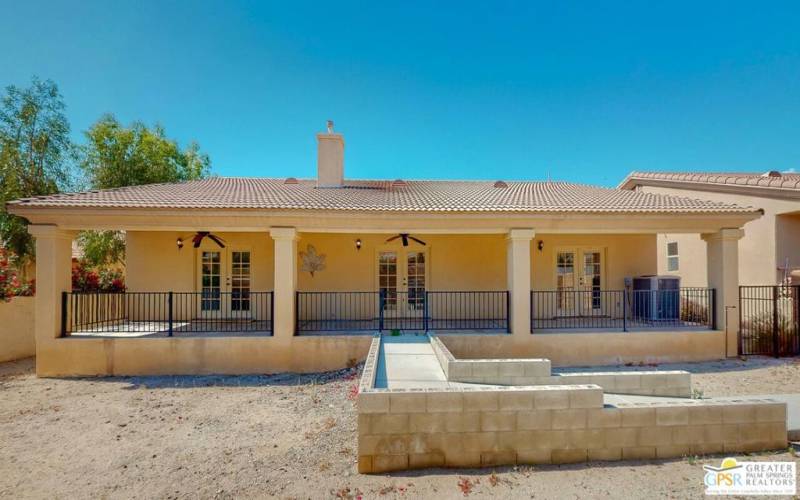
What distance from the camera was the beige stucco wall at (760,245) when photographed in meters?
10.1

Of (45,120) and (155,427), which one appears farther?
(45,120)

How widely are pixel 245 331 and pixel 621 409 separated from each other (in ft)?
24.1

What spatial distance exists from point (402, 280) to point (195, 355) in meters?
5.37

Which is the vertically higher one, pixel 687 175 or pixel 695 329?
pixel 687 175

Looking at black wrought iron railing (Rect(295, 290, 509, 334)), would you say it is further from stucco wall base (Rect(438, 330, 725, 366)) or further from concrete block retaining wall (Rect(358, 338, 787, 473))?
concrete block retaining wall (Rect(358, 338, 787, 473))

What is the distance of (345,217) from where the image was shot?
7.96 metres

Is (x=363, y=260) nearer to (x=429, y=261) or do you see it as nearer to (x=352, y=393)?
(x=429, y=261)

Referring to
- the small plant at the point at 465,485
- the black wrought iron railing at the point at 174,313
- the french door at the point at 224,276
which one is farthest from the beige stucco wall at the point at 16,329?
the small plant at the point at 465,485

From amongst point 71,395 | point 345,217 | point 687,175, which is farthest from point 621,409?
point 687,175

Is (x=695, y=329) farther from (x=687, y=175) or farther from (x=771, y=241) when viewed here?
(x=687, y=175)

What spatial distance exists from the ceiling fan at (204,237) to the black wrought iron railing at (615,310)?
28.5 feet

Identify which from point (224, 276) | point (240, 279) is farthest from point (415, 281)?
point (224, 276)

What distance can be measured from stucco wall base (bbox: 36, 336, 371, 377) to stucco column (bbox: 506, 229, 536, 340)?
3.33 meters

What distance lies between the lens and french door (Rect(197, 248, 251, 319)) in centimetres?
1035
